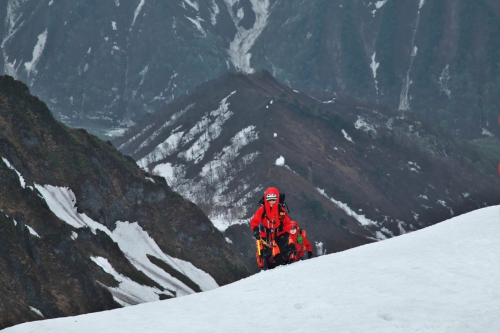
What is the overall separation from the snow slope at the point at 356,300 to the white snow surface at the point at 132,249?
53.0 meters

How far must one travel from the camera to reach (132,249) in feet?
301

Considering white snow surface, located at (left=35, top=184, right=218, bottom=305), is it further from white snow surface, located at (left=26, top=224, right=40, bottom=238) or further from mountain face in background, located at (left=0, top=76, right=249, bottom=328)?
white snow surface, located at (left=26, top=224, right=40, bottom=238)

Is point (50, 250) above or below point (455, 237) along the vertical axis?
above

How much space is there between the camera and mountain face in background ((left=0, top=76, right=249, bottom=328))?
62.3 metres

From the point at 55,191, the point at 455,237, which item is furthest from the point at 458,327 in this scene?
the point at 55,191

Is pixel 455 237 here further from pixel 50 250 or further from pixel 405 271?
pixel 50 250

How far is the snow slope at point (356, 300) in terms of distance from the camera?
675 inches

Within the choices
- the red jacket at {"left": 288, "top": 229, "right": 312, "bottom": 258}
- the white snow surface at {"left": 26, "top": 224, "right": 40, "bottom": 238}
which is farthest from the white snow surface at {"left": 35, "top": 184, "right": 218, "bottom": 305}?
the red jacket at {"left": 288, "top": 229, "right": 312, "bottom": 258}

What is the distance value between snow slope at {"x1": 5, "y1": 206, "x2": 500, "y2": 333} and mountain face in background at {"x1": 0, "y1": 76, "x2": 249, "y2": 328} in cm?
2541

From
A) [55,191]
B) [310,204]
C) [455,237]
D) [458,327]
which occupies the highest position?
[310,204]

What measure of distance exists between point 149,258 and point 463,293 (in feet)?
249

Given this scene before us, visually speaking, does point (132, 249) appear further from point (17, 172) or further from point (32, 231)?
point (32, 231)

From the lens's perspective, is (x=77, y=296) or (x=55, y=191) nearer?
(x=77, y=296)

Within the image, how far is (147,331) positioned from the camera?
1881 centimetres
